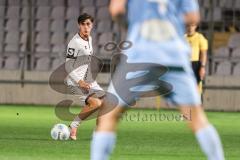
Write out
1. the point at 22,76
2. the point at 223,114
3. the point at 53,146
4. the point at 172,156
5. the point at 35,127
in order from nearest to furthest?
the point at 172,156 → the point at 53,146 → the point at 35,127 → the point at 223,114 → the point at 22,76

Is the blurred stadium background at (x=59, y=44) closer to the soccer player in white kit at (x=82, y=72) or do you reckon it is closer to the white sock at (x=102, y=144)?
the soccer player in white kit at (x=82, y=72)

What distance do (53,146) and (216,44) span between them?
12996 millimetres

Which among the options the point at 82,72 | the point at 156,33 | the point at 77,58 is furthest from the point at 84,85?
the point at 156,33

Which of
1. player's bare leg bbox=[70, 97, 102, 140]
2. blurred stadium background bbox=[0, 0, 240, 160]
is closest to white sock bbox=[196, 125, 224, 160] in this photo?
player's bare leg bbox=[70, 97, 102, 140]

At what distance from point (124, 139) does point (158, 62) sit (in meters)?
7.19

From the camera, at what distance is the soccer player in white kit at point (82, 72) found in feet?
46.9

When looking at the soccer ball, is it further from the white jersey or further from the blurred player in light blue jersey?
the blurred player in light blue jersey

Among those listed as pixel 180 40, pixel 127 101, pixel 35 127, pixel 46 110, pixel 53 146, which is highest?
pixel 180 40

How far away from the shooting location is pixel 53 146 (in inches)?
514

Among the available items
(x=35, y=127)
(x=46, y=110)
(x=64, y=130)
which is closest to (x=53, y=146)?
(x=64, y=130)

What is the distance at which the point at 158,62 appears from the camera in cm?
741

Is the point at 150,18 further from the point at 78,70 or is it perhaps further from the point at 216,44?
the point at 216,44

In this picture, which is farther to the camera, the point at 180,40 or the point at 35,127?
the point at 35,127

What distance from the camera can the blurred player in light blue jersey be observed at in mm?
7414
